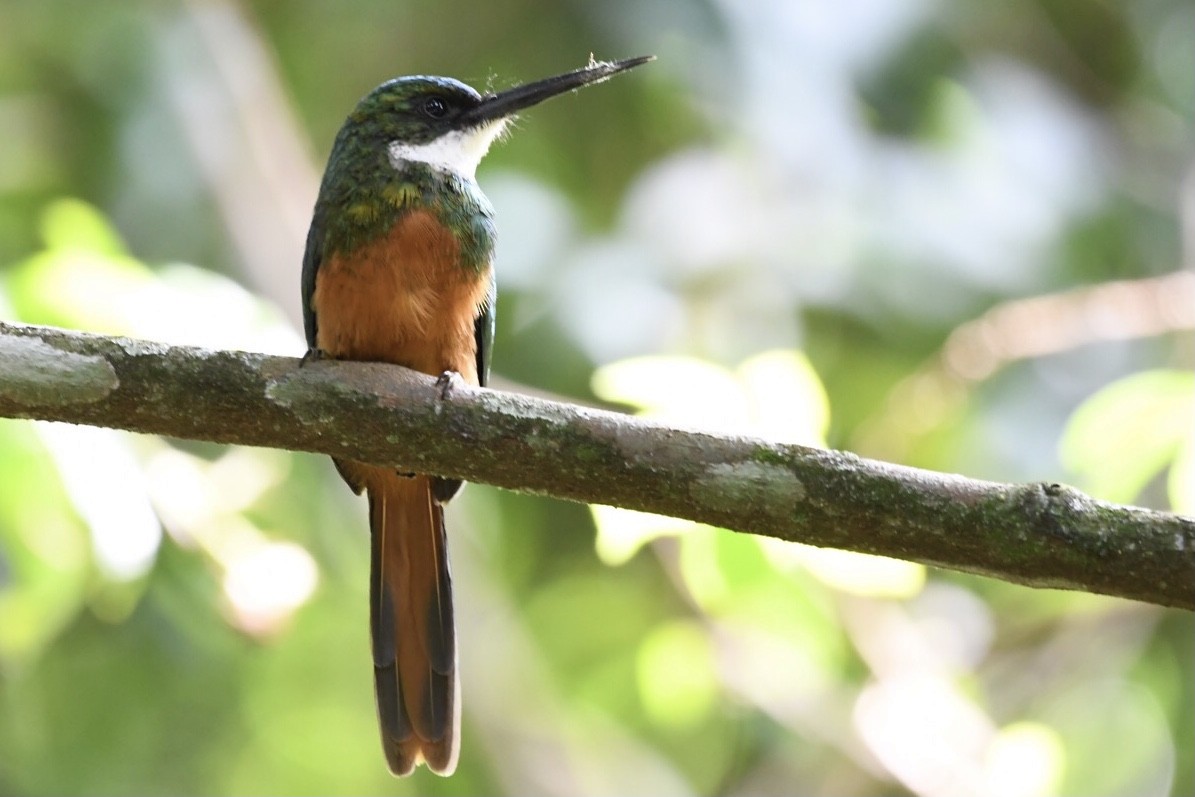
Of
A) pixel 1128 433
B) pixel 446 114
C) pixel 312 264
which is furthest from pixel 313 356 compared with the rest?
pixel 1128 433

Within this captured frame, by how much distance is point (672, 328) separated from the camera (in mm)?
3383

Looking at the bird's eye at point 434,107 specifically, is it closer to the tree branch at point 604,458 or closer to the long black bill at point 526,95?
the long black bill at point 526,95

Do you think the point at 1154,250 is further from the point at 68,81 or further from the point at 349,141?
the point at 68,81

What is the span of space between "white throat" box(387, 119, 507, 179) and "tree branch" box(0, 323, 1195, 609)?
2.62ft

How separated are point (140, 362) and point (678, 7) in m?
2.28

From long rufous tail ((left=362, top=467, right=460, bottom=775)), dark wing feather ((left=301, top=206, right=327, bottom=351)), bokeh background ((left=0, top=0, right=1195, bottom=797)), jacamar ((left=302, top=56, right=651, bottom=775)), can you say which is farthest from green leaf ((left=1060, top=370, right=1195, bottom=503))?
dark wing feather ((left=301, top=206, right=327, bottom=351))

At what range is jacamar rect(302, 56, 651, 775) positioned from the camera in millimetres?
2141

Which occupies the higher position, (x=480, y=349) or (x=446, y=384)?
(x=480, y=349)

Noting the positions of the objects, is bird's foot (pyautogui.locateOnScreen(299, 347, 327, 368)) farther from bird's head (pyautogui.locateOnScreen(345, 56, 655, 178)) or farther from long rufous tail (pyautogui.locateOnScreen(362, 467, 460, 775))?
bird's head (pyautogui.locateOnScreen(345, 56, 655, 178))

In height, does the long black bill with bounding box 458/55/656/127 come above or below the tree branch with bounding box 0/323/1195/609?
above

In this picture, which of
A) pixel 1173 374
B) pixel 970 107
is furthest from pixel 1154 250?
pixel 1173 374

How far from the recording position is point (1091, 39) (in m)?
4.48

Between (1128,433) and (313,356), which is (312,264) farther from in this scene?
(1128,433)

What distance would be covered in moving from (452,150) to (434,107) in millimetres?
158
